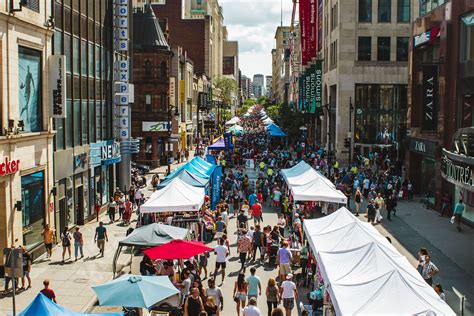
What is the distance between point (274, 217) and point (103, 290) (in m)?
18.8

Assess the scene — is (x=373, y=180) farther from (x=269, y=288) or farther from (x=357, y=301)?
(x=357, y=301)

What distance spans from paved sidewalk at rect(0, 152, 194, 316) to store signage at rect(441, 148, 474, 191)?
1204 centimetres

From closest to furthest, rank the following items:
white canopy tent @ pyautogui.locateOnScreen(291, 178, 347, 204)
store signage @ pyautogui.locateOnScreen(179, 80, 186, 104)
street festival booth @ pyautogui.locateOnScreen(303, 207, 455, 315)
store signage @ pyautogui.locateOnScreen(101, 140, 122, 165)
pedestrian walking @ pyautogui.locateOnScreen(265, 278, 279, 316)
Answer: street festival booth @ pyautogui.locateOnScreen(303, 207, 455, 315)
pedestrian walking @ pyautogui.locateOnScreen(265, 278, 279, 316)
white canopy tent @ pyautogui.locateOnScreen(291, 178, 347, 204)
store signage @ pyautogui.locateOnScreen(101, 140, 122, 165)
store signage @ pyautogui.locateOnScreen(179, 80, 186, 104)

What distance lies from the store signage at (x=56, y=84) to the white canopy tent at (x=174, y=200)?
5.30 metres

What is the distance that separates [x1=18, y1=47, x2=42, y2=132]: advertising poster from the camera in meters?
22.3

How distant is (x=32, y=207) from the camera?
23.2 metres

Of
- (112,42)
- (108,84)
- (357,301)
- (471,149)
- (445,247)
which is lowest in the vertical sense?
(445,247)

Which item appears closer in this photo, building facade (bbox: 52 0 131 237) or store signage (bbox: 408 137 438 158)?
building facade (bbox: 52 0 131 237)

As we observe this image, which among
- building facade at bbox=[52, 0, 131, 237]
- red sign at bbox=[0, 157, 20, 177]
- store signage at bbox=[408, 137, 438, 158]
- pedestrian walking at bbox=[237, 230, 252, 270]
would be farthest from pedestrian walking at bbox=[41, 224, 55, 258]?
store signage at bbox=[408, 137, 438, 158]

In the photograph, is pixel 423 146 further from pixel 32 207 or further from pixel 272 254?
pixel 32 207

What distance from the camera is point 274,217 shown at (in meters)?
31.3

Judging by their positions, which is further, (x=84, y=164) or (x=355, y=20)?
(x=355, y=20)

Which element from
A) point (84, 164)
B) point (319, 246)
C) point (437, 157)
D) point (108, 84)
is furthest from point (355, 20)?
point (319, 246)

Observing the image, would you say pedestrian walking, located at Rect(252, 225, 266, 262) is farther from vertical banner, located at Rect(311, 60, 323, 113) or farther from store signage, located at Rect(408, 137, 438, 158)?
vertical banner, located at Rect(311, 60, 323, 113)
